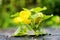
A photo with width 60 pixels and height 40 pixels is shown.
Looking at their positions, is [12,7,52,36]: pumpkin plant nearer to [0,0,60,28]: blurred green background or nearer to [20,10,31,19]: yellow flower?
[20,10,31,19]: yellow flower

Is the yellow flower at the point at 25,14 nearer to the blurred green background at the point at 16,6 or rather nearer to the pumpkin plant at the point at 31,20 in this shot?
the pumpkin plant at the point at 31,20

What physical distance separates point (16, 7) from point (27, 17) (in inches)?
126

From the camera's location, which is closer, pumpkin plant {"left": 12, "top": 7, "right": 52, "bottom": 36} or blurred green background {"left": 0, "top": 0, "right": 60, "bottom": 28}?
pumpkin plant {"left": 12, "top": 7, "right": 52, "bottom": 36}

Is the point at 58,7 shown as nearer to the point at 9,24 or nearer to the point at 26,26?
the point at 9,24

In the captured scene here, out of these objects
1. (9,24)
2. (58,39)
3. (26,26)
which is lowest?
(58,39)

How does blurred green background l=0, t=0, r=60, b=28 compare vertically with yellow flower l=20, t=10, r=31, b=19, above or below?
above

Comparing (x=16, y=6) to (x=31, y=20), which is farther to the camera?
(x=16, y=6)

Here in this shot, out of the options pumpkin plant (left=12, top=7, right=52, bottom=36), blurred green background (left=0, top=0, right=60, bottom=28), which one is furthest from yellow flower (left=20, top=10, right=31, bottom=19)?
blurred green background (left=0, top=0, right=60, bottom=28)

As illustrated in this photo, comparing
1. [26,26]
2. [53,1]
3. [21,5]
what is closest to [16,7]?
[21,5]

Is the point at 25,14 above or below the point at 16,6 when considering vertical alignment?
below

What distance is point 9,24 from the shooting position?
3607 millimetres

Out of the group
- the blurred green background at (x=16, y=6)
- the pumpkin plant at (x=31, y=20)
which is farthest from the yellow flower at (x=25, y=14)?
A: the blurred green background at (x=16, y=6)

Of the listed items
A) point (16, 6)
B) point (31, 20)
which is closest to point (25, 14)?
point (31, 20)

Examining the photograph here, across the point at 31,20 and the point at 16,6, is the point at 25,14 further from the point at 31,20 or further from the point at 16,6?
the point at 16,6
